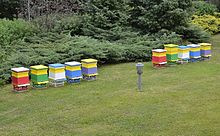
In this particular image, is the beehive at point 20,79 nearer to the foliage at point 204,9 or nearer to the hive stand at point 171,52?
the hive stand at point 171,52

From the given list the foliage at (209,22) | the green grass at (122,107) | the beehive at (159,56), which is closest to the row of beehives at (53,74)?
the green grass at (122,107)

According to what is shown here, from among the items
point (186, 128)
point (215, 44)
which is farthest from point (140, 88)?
point (215, 44)

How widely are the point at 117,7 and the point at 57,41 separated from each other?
3251mm

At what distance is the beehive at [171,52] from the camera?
12299 millimetres

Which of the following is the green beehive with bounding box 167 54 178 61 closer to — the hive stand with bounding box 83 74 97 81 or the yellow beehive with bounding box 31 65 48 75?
the hive stand with bounding box 83 74 97 81

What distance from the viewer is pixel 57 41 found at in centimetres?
1379

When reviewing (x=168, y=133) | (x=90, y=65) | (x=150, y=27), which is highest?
(x=150, y=27)

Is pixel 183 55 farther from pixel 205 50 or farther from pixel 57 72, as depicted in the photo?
pixel 57 72

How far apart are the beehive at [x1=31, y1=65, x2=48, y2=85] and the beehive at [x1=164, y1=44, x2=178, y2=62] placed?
4423 mm

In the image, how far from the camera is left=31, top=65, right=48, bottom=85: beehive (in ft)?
32.0

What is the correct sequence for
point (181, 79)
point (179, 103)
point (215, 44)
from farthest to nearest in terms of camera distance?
point (215, 44) < point (181, 79) < point (179, 103)

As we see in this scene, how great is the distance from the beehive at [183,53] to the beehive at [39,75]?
4.87 metres

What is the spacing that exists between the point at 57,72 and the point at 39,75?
0.49m

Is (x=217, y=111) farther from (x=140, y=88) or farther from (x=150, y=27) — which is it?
(x=150, y=27)
